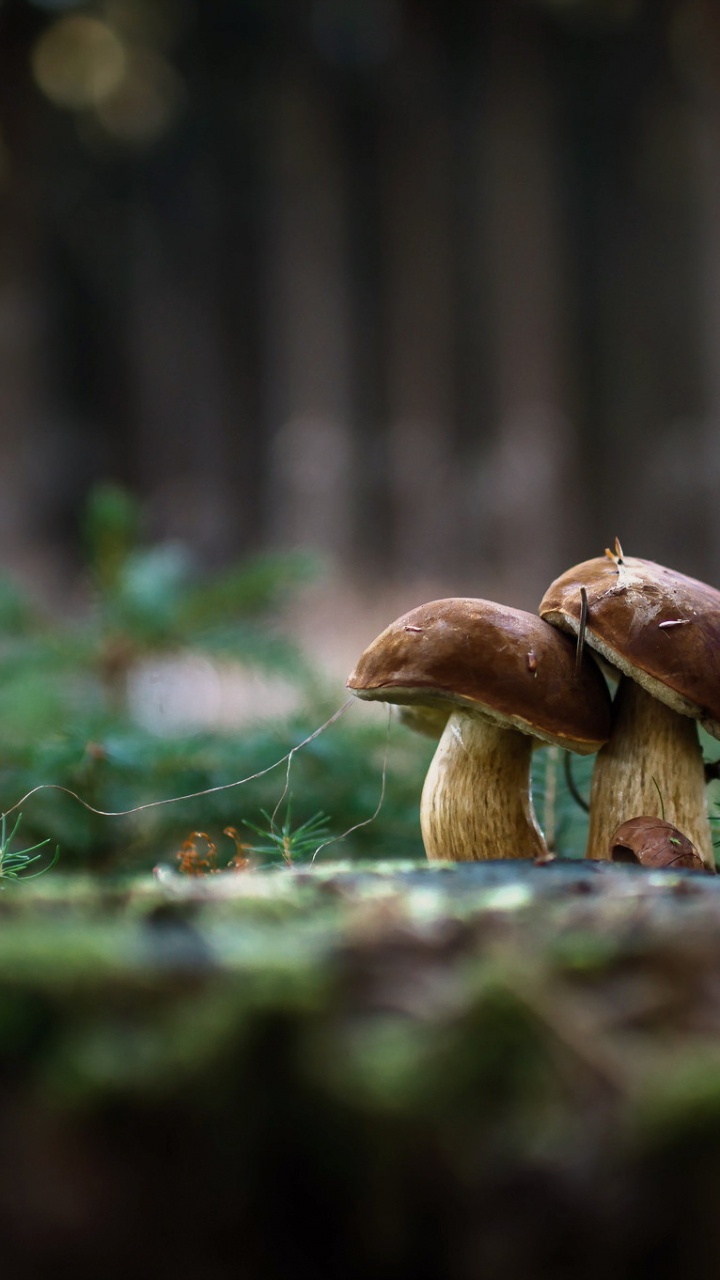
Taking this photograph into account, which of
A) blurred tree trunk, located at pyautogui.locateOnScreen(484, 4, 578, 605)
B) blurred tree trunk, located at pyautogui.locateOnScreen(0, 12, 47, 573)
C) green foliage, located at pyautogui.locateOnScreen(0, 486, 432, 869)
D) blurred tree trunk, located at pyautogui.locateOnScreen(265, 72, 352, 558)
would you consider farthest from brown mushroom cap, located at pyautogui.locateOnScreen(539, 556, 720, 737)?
blurred tree trunk, located at pyautogui.locateOnScreen(0, 12, 47, 573)

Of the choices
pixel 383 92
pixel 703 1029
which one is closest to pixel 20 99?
pixel 383 92

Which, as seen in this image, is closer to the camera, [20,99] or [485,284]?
[485,284]

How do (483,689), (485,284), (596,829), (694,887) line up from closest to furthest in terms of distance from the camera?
(694,887), (483,689), (596,829), (485,284)

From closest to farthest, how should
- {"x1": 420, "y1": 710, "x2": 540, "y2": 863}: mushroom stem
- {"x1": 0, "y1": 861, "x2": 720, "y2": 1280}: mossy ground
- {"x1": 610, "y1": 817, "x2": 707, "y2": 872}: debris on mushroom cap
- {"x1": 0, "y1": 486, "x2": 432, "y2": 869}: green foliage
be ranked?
{"x1": 0, "y1": 861, "x2": 720, "y2": 1280}: mossy ground, {"x1": 610, "y1": 817, "x2": 707, "y2": 872}: debris on mushroom cap, {"x1": 420, "y1": 710, "x2": 540, "y2": 863}: mushroom stem, {"x1": 0, "y1": 486, "x2": 432, "y2": 869}: green foliage

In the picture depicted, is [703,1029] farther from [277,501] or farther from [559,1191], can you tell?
[277,501]

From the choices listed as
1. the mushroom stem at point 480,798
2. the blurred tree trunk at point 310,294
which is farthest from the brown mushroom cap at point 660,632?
the blurred tree trunk at point 310,294

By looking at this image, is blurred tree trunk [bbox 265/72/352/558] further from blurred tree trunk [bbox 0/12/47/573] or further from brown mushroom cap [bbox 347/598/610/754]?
brown mushroom cap [bbox 347/598/610/754]
